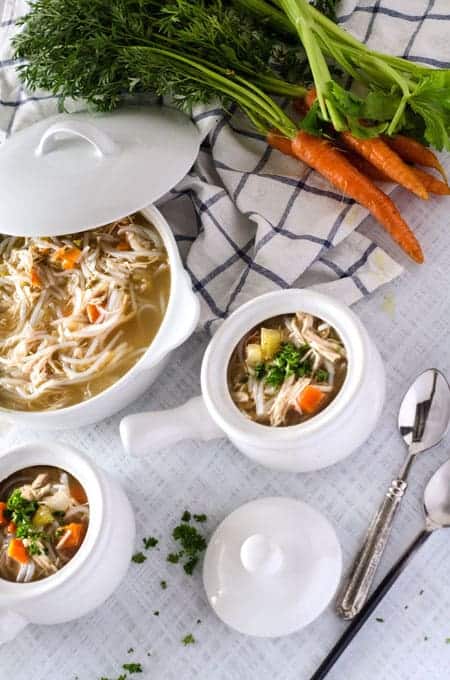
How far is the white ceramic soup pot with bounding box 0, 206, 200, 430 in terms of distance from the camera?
165cm

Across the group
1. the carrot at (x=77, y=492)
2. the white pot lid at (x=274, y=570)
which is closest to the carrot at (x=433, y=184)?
the white pot lid at (x=274, y=570)

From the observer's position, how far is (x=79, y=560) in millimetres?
1511

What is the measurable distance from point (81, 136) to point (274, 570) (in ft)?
2.96

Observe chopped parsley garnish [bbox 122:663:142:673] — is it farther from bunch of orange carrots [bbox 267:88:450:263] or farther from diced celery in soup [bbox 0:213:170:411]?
bunch of orange carrots [bbox 267:88:450:263]

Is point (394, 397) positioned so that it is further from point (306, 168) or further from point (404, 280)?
point (306, 168)

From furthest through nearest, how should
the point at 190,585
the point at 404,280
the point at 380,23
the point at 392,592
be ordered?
the point at 380,23
the point at 404,280
the point at 190,585
the point at 392,592

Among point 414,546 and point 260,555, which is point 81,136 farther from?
point 414,546

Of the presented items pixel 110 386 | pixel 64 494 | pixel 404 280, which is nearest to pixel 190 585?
pixel 64 494

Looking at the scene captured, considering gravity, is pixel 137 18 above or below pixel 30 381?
above

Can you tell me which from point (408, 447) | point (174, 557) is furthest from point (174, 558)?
point (408, 447)

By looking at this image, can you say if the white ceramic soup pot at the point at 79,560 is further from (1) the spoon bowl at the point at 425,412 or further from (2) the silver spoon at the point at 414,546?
(1) the spoon bowl at the point at 425,412

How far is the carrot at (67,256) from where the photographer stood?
6.15 feet

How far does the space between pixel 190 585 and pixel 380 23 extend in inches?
51.0

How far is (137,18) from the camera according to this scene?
1844 mm
